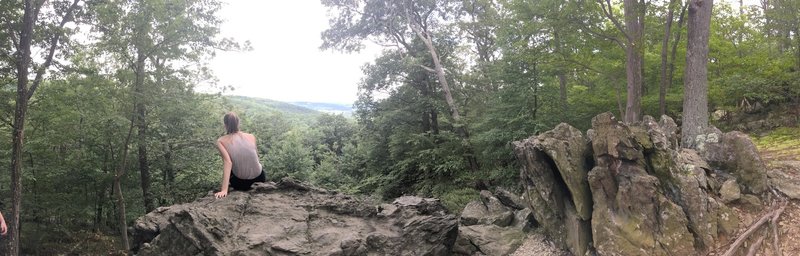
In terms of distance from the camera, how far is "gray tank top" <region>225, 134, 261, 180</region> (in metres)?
5.48

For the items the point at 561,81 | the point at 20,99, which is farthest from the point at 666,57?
the point at 20,99

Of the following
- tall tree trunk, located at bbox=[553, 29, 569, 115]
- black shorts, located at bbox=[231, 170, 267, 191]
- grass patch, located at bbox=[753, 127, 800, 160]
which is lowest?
grass patch, located at bbox=[753, 127, 800, 160]

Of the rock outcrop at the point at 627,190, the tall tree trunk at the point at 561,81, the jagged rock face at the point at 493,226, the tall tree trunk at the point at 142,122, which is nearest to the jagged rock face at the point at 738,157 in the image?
the rock outcrop at the point at 627,190

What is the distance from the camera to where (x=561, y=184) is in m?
6.97

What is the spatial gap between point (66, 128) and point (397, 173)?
40.1 feet

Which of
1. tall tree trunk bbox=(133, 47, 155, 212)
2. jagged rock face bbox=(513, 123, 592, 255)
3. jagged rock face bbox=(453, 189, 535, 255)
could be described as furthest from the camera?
tall tree trunk bbox=(133, 47, 155, 212)

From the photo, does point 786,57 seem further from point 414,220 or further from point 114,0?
point 114,0

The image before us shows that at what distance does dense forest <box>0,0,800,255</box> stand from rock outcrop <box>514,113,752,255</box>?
305 cm

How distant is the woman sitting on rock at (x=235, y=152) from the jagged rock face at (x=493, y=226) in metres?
3.61

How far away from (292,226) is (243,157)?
1.18 metres

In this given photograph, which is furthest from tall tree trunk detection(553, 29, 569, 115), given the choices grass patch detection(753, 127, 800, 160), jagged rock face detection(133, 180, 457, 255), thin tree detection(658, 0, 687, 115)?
jagged rock face detection(133, 180, 457, 255)

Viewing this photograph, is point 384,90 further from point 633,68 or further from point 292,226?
point 292,226

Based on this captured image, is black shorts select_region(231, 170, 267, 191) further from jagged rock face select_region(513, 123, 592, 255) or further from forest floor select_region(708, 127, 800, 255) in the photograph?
forest floor select_region(708, 127, 800, 255)

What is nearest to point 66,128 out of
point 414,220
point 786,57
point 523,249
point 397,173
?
point 397,173
